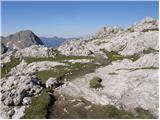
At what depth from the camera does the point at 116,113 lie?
53844 mm

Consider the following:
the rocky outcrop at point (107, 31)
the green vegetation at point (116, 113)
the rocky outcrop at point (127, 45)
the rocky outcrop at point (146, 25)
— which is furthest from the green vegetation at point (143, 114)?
the rocky outcrop at point (107, 31)

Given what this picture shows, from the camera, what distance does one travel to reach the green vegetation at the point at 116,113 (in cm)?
5272

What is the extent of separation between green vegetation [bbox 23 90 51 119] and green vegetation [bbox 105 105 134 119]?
33.1ft

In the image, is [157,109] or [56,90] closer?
[157,109]

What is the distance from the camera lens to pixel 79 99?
59562 mm

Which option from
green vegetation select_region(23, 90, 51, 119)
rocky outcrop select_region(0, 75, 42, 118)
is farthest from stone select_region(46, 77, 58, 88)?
green vegetation select_region(23, 90, 51, 119)

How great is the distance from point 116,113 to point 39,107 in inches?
491

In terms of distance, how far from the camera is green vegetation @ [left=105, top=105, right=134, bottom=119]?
52.7 m

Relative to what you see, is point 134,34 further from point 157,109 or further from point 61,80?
point 157,109

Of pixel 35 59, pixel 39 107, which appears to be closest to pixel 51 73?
pixel 35 59

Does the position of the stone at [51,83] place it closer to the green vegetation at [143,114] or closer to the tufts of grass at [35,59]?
the green vegetation at [143,114]

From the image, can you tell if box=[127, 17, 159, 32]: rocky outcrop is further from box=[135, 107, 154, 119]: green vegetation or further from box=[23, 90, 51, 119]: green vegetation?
box=[23, 90, 51, 119]: green vegetation

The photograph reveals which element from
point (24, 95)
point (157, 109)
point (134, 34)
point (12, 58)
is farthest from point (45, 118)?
point (134, 34)

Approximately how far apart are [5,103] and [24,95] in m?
3.66
